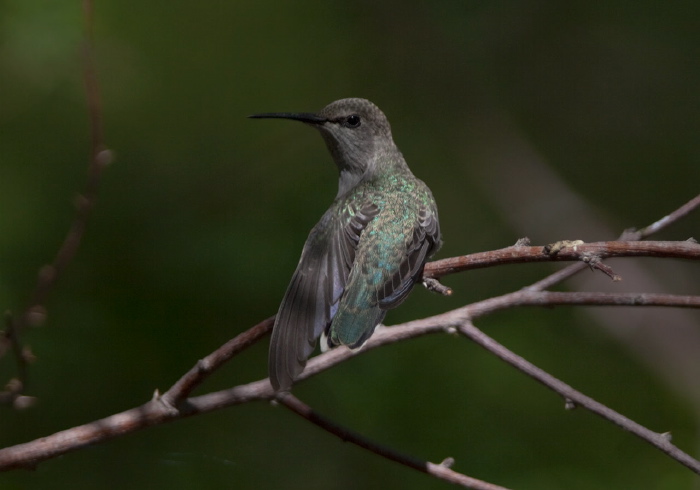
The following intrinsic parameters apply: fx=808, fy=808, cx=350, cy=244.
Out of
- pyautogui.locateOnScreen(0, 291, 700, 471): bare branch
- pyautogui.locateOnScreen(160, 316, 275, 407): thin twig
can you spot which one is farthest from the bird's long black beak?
pyautogui.locateOnScreen(160, 316, 275, 407): thin twig

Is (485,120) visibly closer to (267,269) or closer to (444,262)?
(267,269)

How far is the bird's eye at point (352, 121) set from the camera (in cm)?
329

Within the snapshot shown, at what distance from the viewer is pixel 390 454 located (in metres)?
1.92

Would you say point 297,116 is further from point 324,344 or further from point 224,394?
point 224,394

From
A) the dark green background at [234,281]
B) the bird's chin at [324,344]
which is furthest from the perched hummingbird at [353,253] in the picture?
the dark green background at [234,281]

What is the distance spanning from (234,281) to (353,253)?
1.06 metres

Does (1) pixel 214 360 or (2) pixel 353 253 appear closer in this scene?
(1) pixel 214 360

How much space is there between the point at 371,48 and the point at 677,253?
3819mm

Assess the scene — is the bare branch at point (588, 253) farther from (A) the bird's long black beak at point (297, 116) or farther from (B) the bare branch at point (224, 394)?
(A) the bird's long black beak at point (297, 116)

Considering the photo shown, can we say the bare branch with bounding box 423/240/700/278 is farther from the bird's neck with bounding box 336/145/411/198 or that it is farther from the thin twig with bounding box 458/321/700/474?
the bird's neck with bounding box 336/145/411/198

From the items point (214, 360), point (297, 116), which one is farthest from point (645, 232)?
point (297, 116)

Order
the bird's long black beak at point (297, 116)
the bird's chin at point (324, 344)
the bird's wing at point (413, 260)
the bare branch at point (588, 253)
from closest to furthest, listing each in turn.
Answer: the bare branch at point (588, 253) → the bird's chin at point (324, 344) → the bird's wing at point (413, 260) → the bird's long black beak at point (297, 116)

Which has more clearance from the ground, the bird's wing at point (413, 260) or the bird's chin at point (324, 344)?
the bird's wing at point (413, 260)

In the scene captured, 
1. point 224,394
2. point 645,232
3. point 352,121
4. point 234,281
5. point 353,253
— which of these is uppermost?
point 352,121
